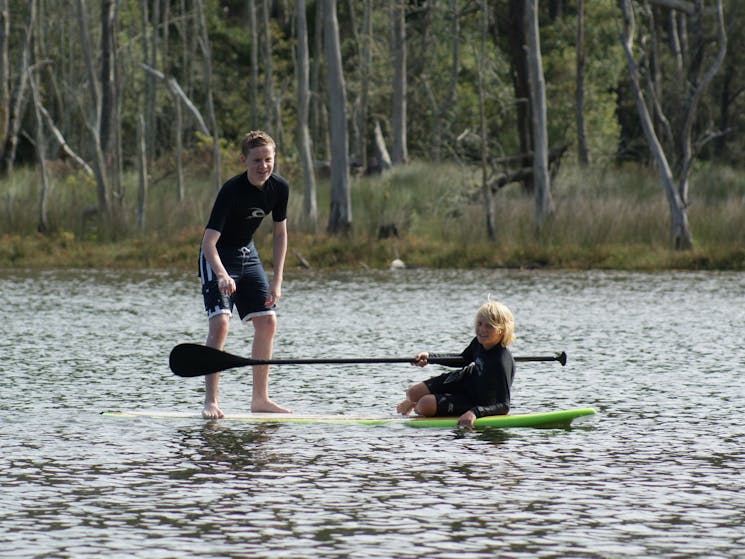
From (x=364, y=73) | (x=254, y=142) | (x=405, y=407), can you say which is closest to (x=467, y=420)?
(x=405, y=407)

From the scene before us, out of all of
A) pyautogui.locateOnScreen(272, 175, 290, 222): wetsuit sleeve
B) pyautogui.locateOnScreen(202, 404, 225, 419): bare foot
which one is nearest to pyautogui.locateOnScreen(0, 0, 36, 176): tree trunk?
pyautogui.locateOnScreen(272, 175, 290, 222): wetsuit sleeve

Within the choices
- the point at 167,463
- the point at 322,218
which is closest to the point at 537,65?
the point at 322,218

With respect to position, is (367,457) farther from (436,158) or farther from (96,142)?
(436,158)

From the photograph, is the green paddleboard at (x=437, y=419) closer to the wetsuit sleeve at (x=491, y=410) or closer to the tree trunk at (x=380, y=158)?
the wetsuit sleeve at (x=491, y=410)

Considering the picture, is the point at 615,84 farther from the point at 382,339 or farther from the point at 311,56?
the point at 382,339

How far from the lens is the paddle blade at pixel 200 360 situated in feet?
32.5

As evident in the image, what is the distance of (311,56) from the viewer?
60.7 m

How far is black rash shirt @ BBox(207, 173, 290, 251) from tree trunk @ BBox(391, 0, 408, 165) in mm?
34284

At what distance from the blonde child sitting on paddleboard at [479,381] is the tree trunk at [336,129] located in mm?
22228

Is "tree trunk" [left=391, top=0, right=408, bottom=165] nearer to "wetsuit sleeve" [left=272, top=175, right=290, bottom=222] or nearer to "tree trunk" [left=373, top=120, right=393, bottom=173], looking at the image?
"tree trunk" [left=373, top=120, right=393, bottom=173]

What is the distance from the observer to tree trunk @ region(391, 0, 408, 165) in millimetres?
44375

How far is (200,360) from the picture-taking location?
9.97m

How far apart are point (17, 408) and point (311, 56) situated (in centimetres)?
5127

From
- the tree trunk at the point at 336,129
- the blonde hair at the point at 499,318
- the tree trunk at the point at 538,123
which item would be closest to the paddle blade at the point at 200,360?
the blonde hair at the point at 499,318
